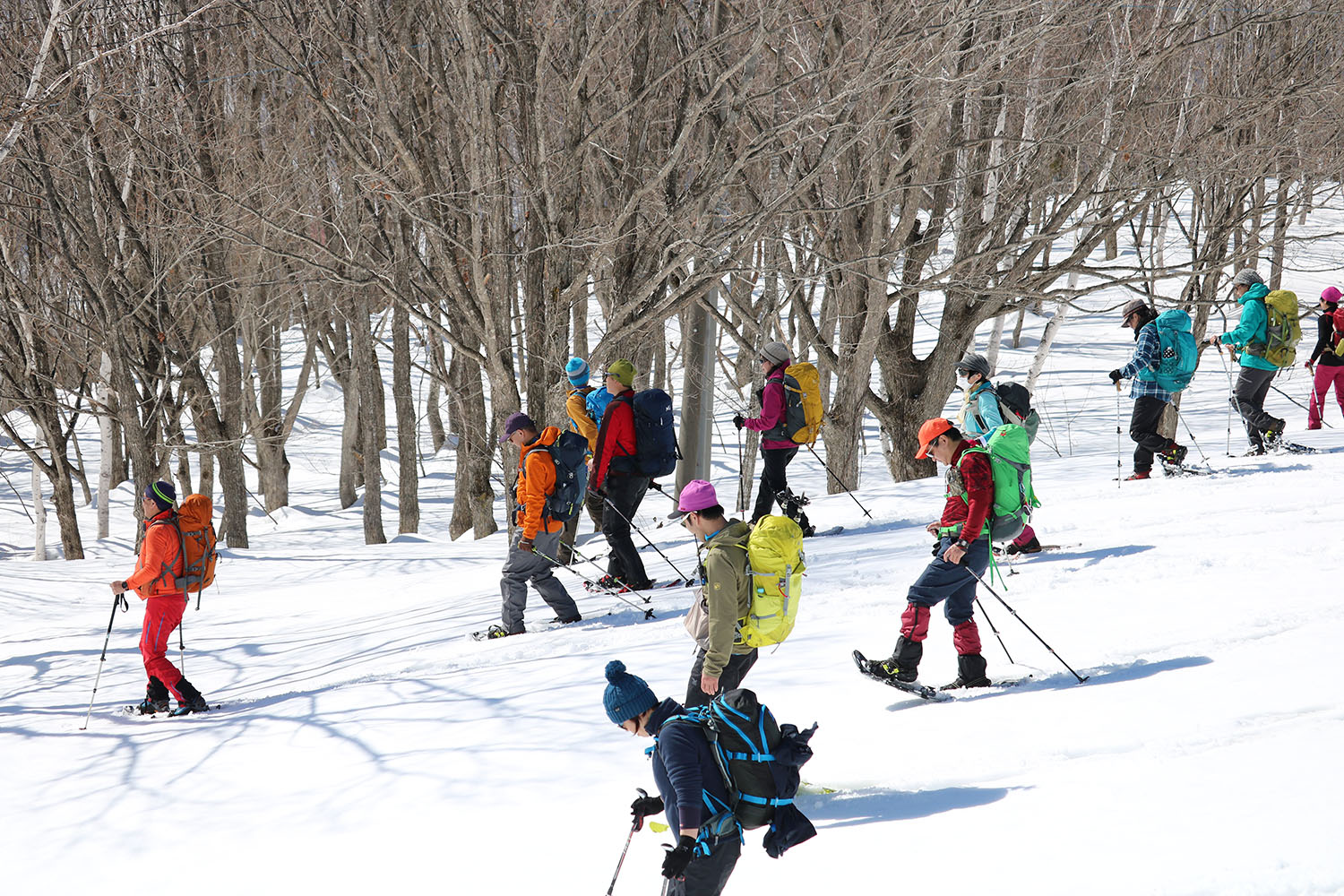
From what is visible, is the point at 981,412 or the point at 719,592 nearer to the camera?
the point at 719,592

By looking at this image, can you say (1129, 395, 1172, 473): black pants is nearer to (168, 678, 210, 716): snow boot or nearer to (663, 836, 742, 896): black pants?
(663, 836, 742, 896): black pants

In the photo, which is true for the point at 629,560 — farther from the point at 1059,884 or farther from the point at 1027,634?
the point at 1059,884

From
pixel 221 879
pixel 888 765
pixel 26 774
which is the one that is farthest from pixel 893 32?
pixel 26 774

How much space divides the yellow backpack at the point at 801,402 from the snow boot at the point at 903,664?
3.66 metres

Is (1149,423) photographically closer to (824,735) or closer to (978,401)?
(978,401)

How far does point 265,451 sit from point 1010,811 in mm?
20881

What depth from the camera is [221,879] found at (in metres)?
4.45

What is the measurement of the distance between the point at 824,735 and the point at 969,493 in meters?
1.50

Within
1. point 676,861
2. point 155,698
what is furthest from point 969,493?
point 155,698

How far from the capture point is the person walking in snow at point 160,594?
6.94 metres

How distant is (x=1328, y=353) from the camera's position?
11.3 meters

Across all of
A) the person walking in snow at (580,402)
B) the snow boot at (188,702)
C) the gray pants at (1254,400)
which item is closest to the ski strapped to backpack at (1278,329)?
the gray pants at (1254,400)

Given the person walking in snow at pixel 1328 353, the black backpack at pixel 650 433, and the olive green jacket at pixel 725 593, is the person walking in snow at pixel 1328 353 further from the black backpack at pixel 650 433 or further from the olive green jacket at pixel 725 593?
the olive green jacket at pixel 725 593

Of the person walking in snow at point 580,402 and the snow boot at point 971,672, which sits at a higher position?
the person walking in snow at point 580,402
